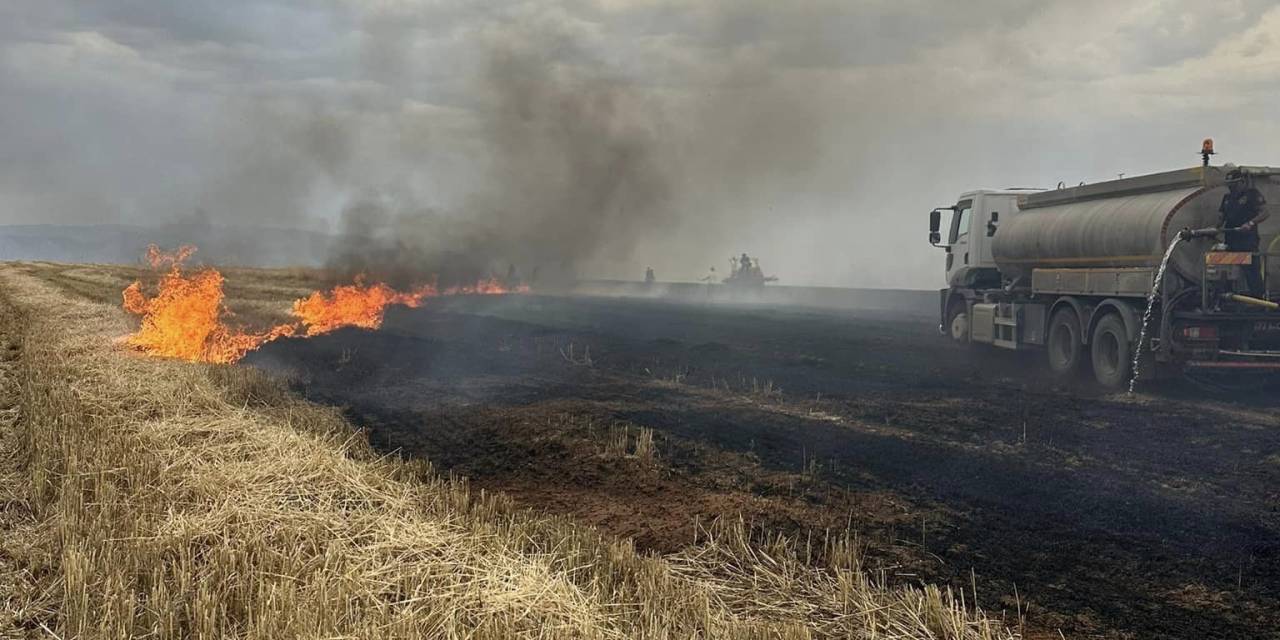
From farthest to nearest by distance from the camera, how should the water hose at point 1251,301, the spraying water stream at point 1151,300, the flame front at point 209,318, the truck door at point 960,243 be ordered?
the truck door at point 960,243 < the flame front at point 209,318 < the spraying water stream at point 1151,300 < the water hose at point 1251,301

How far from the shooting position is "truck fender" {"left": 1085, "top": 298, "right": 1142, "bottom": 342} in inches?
601

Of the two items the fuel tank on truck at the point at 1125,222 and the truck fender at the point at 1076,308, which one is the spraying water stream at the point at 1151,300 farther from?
the truck fender at the point at 1076,308

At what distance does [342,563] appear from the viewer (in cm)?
584

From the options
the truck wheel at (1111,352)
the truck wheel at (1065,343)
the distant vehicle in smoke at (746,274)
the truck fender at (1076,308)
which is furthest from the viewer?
the distant vehicle in smoke at (746,274)

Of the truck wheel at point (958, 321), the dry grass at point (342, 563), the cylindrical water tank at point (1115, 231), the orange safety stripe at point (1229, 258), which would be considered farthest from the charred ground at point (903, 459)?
the cylindrical water tank at point (1115, 231)

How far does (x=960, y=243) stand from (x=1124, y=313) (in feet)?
21.8

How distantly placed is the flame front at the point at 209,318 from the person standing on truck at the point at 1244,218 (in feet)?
55.9

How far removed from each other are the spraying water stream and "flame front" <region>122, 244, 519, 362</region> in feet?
51.7

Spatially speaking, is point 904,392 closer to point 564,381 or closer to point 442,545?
point 564,381

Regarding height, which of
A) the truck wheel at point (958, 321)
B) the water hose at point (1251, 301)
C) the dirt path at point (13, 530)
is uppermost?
the water hose at point (1251, 301)

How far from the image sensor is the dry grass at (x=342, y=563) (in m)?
5.01

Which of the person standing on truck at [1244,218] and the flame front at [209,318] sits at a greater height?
the person standing on truck at [1244,218]

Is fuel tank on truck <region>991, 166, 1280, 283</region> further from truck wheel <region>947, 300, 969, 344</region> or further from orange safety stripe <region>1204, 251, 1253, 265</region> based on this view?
truck wheel <region>947, 300, 969, 344</region>

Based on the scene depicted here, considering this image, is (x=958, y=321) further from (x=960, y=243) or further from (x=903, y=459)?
(x=903, y=459)
